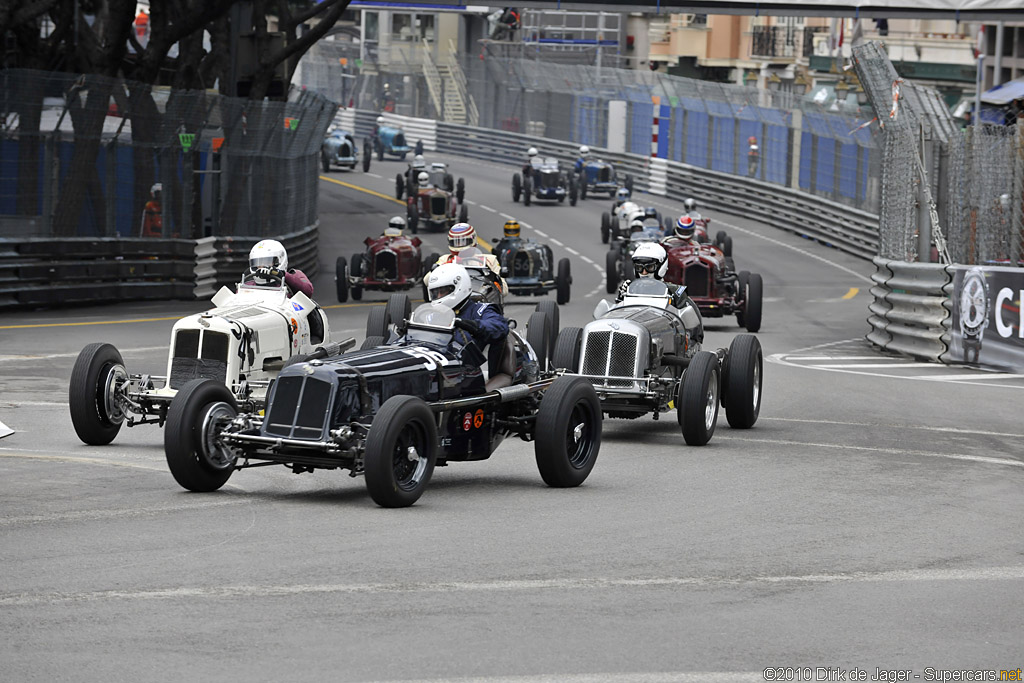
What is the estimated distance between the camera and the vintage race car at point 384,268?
31.1 m

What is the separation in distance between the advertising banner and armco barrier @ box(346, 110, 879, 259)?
21797 millimetres

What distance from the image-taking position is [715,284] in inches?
1033

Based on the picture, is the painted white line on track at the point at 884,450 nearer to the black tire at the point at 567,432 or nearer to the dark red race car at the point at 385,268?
the black tire at the point at 567,432

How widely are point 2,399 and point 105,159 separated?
11999mm

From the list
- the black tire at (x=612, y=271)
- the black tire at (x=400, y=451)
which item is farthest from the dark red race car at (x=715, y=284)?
the black tire at (x=400, y=451)

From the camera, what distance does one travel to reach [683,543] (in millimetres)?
9594

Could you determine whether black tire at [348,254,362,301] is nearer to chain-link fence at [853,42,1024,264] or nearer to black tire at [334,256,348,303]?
black tire at [334,256,348,303]

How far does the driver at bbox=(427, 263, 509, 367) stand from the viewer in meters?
11.8

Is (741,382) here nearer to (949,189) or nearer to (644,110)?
(949,189)

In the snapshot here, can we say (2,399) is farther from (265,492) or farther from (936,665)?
(936,665)

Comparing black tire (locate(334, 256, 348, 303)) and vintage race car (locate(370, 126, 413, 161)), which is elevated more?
vintage race car (locate(370, 126, 413, 161))

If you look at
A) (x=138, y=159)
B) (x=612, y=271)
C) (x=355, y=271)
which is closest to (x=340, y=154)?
(x=612, y=271)

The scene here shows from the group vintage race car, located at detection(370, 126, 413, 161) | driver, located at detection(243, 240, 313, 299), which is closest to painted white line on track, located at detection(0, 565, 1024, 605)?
driver, located at detection(243, 240, 313, 299)

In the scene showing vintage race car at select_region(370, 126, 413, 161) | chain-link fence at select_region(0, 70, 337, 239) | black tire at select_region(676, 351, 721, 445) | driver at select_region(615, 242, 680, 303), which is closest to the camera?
black tire at select_region(676, 351, 721, 445)
